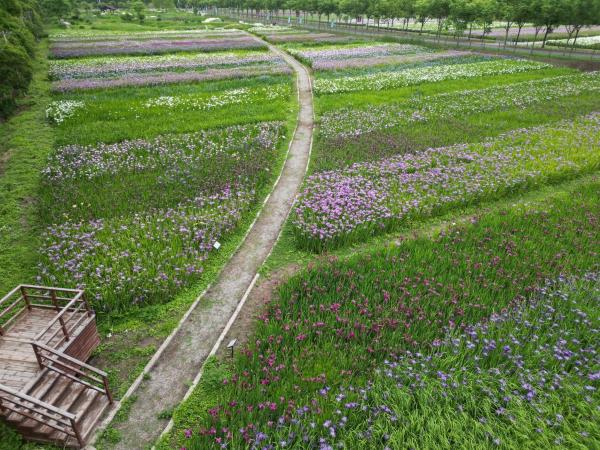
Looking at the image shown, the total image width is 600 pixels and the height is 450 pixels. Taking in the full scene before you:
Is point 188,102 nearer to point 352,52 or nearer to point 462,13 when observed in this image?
point 352,52

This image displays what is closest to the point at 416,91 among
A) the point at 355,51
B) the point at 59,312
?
the point at 355,51

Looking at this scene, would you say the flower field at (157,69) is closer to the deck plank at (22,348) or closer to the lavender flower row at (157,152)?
the lavender flower row at (157,152)

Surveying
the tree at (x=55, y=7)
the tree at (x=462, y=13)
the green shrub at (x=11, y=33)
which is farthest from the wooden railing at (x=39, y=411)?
the tree at (x=55, y=7)

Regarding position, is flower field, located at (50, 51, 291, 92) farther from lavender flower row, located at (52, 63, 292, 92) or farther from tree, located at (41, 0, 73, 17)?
tree, located at (41, 0, 73, 17)

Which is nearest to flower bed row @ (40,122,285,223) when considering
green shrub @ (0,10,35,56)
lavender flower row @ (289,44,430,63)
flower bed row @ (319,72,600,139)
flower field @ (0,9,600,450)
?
flower field @ (0,9,600,450)

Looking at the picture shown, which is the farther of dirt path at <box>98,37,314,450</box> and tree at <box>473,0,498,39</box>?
tree at <box>473,0,498,39</box>

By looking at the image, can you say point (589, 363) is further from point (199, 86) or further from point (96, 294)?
point (199, 86)
